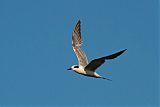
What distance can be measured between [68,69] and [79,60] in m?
0.61

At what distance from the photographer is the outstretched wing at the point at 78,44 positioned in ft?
66.9

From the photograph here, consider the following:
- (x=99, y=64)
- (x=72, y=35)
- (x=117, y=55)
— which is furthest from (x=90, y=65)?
(x=72, y=35)

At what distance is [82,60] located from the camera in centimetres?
2041

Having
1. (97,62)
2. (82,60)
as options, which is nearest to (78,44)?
(82,60)

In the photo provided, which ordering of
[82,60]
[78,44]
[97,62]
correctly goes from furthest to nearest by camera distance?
[78,44]
[82,60]
[97,62]

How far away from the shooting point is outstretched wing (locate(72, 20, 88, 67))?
66.9 ft

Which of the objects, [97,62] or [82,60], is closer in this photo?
[97,62]

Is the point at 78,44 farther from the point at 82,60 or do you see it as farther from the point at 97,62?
the point at 97,62

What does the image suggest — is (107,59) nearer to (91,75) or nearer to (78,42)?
(91,75)

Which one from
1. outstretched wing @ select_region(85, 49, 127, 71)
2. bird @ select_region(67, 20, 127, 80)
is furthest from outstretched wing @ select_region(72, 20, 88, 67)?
outstretched wing @ select_region(85, 49, 127, 71)

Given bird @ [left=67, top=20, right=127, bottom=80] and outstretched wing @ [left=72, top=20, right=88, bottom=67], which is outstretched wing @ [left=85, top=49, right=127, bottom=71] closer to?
bird @ [left=67, top=20, right=127, bottom=80]

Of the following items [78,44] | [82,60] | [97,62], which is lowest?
[97,62]

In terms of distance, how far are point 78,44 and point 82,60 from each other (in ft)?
4.15

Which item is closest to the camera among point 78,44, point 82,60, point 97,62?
point 97,62
